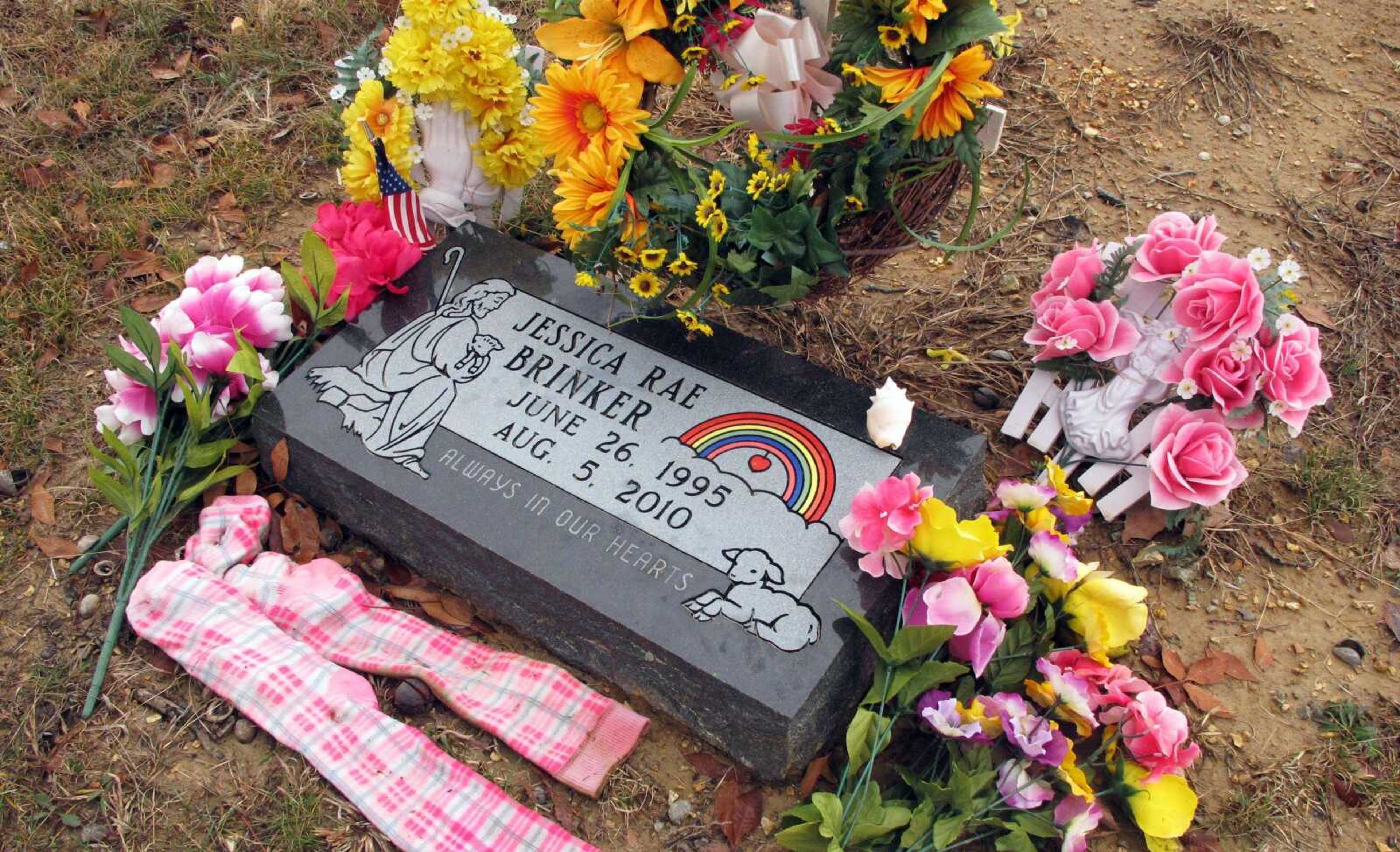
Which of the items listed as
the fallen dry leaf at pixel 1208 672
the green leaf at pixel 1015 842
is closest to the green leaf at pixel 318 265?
the green leaf at pixel 1015 842

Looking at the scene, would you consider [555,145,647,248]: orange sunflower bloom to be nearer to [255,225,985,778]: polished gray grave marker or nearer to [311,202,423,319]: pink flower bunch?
[255,225,985,778]: polished gray grave marker

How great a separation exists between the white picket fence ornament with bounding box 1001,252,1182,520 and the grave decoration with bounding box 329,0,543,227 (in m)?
1.47

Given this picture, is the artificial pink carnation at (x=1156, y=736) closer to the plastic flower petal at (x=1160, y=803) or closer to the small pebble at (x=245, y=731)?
the plastic flower petal at (x=1160, y=803)

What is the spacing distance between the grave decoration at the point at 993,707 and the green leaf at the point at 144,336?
1.67 m

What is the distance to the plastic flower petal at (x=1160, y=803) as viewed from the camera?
2.00 meters

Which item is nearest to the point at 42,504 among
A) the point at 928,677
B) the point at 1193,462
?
the point at 928,677

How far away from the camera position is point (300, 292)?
268 centimetres

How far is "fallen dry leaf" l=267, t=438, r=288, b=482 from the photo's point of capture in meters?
2.55

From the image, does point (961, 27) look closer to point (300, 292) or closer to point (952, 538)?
point (952, 538)

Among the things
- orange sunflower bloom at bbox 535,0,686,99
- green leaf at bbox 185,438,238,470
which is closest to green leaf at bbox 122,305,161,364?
green leaf at bbox 185,438,238,470

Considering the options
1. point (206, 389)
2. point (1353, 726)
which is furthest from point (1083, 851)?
point (206, 389)

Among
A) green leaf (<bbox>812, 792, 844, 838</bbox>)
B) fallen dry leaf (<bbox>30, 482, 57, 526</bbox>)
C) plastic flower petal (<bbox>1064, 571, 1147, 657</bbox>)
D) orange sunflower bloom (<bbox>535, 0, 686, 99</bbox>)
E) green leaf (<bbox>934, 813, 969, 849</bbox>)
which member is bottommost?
fallen dry leaf (<bbox>30, 482, 57, 526</bbox>)

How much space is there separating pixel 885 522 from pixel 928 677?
1.02ft

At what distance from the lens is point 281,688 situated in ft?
7.37
